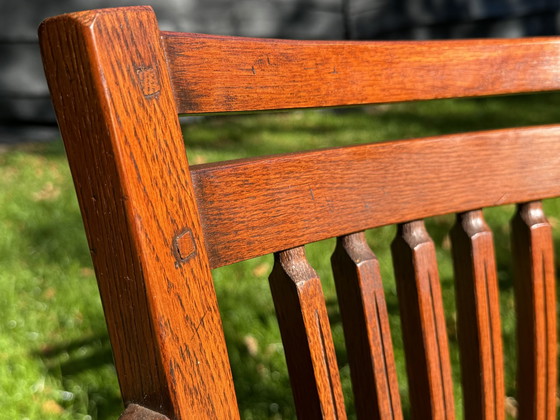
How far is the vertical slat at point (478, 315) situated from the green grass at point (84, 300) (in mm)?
1245

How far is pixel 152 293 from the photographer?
1.71 feet

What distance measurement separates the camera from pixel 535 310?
81 cm

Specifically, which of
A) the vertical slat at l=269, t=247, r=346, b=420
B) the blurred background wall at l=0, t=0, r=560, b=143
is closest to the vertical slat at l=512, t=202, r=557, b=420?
the vertical slat at l=269, t=247, r=346, b=420

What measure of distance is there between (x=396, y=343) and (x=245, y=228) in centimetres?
170

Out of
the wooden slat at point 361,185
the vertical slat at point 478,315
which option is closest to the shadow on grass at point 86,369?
the vertical slat at point 478,315

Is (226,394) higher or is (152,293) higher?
(152,293)

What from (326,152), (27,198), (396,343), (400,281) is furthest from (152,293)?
(27,198)

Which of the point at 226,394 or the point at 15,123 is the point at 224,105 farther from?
the point at 15,123

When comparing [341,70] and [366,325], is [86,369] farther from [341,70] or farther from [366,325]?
[341,70]

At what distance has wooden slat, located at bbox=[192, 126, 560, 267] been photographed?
0.59m

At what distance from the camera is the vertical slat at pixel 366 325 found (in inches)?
27.0

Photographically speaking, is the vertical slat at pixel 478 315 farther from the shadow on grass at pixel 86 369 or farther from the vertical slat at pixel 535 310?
the shadow on grass at pixel 86 369

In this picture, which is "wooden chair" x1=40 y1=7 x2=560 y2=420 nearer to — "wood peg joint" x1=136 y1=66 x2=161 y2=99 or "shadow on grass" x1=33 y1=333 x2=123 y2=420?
"wood peg joint" x1=136 y1=66 x2=161 y2=99

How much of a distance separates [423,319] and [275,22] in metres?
5.43
